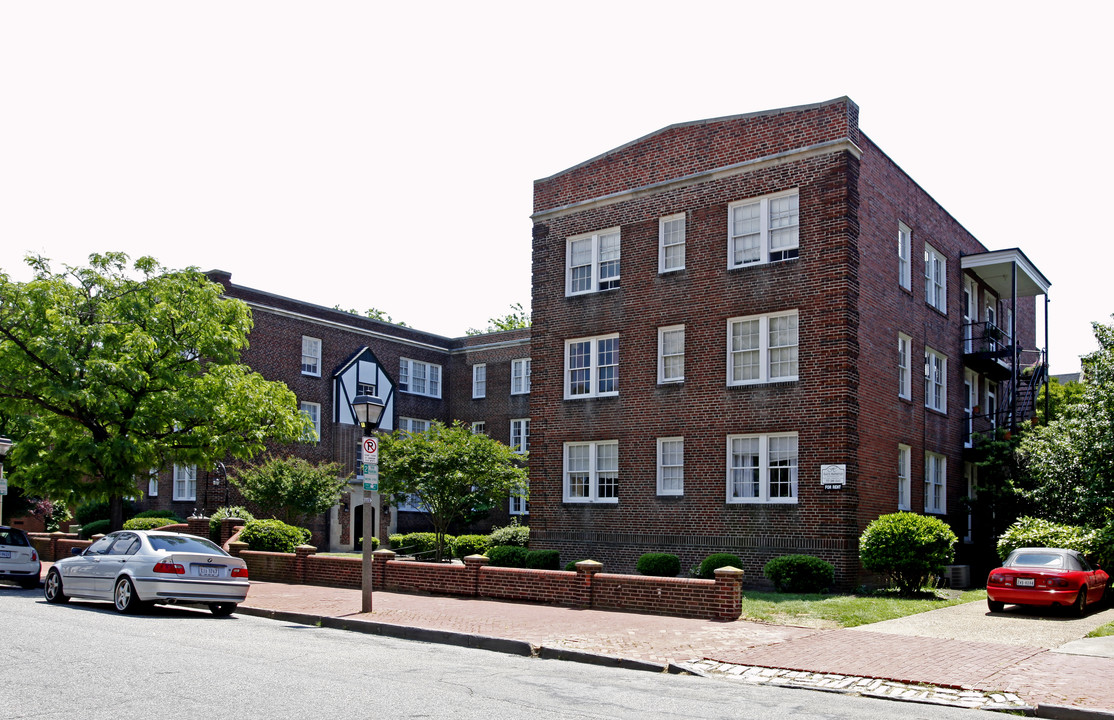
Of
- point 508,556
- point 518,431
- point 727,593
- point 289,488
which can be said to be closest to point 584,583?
point 727,593

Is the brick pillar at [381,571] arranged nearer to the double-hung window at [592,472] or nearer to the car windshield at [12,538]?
the double-hung window at [592,472]

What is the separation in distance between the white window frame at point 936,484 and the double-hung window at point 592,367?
911 centimetres

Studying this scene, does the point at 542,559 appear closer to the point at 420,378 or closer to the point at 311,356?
the point at 311,356

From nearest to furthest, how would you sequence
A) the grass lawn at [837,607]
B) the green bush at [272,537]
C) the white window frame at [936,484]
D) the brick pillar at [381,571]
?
the grass lawn at [837,607]
the brick pillar at [381,571]
the green bush at [272,537]
the white window frame at [936,484]

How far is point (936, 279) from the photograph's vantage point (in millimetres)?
29594

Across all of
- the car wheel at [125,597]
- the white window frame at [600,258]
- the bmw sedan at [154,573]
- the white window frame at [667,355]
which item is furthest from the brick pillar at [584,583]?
the white window frame at [600,258]

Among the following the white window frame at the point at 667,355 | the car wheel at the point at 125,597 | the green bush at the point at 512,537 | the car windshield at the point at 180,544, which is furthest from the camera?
the green bush at the point at 512,537

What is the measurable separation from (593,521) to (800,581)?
6.67 m

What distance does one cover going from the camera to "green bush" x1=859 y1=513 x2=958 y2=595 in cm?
2092

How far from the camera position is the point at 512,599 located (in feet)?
63.6

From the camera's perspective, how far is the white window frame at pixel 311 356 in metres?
41.1

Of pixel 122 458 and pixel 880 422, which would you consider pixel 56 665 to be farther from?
pixel 880 422

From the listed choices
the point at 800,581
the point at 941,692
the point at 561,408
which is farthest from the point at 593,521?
the point at 941,692

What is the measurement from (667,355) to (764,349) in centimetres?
280
